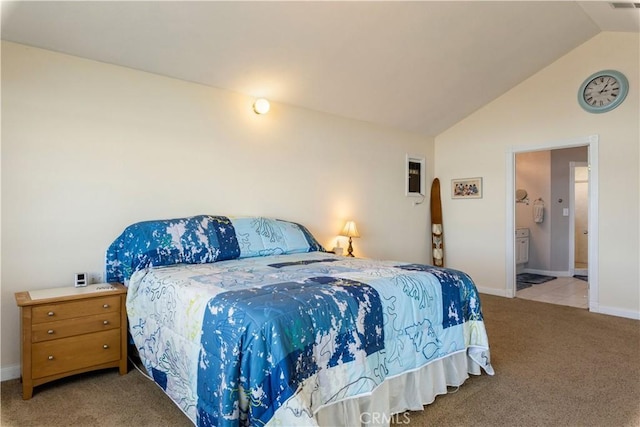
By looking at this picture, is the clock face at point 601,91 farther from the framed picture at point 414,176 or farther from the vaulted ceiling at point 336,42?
the framed picture at point 414,176

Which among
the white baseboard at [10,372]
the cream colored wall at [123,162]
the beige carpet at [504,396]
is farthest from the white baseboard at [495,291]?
the white baseboard at [10,372]

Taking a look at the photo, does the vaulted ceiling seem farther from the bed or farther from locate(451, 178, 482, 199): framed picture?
the bed

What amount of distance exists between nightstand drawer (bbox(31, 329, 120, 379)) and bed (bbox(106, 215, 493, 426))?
0.53 feet

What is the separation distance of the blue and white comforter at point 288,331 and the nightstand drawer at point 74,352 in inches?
7.6

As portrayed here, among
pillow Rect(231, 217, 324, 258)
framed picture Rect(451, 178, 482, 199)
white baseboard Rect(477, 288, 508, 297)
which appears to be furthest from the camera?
framed picture Rect(451, 178, 482, 199)

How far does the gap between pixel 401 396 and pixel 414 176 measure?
12.4ft

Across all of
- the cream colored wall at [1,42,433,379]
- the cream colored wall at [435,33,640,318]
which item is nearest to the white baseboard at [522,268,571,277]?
the cream colored wall at [435,33,640,318]

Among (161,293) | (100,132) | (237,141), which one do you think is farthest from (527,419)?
(100,132)

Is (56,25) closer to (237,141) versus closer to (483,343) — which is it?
(237,141)

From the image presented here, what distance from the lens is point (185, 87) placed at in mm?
3268

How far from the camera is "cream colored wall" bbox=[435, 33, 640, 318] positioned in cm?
393

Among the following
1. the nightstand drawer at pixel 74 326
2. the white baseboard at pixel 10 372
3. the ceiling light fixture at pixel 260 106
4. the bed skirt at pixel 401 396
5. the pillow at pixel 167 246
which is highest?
the ceiling light fixture at pixel 260 106

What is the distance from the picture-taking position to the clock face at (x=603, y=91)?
13.0 ft

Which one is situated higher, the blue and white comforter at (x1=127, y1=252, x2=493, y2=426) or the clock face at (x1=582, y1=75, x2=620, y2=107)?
the clock face at (x1=582, y1=75, x2=620, y2=107)
